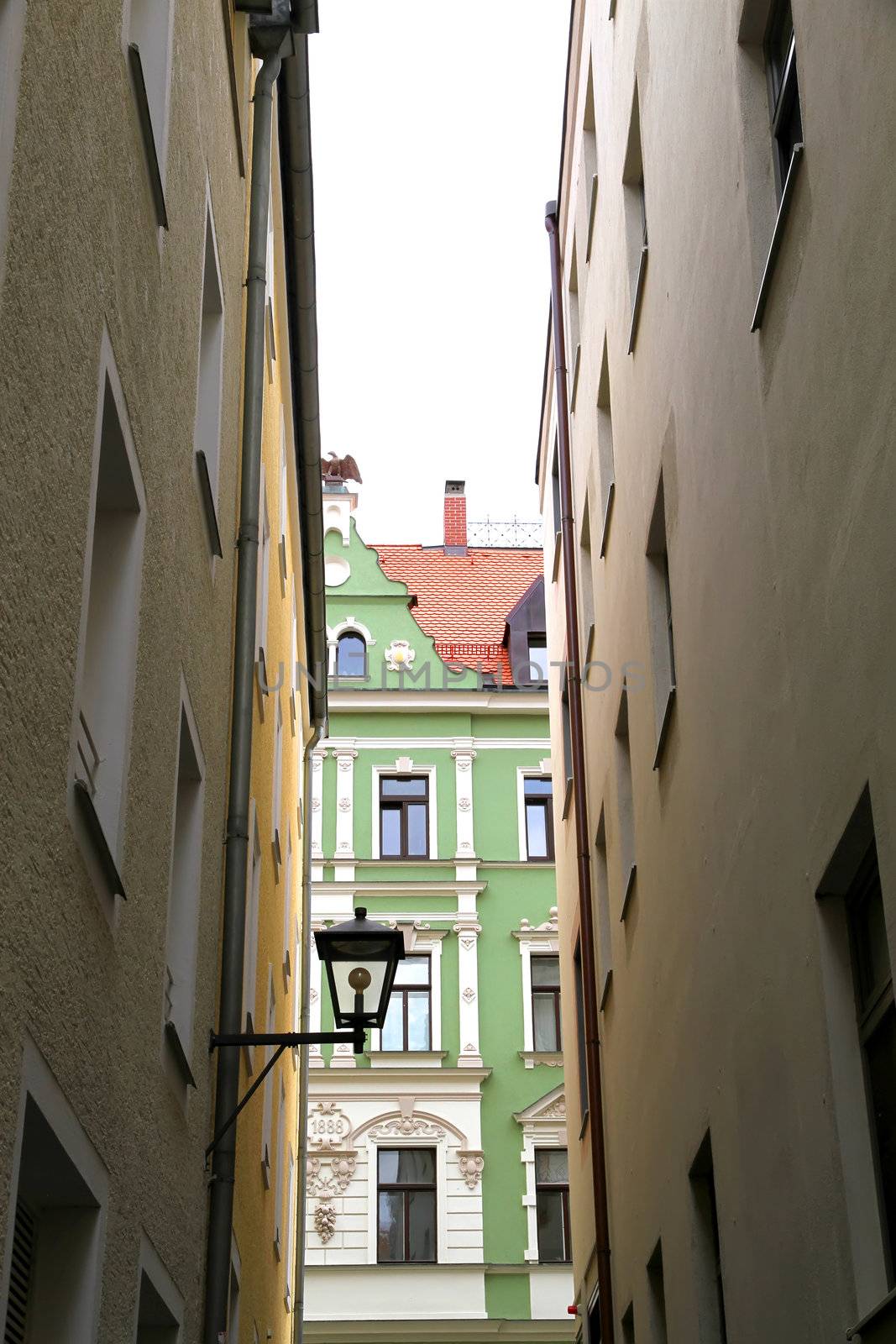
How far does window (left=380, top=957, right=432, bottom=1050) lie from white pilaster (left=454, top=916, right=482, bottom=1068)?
53 cm

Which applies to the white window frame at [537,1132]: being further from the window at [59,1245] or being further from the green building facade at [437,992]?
the window at [59,1245]

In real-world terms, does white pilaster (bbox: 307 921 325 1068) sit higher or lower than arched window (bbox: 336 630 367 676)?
lower

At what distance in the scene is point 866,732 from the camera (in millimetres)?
6508

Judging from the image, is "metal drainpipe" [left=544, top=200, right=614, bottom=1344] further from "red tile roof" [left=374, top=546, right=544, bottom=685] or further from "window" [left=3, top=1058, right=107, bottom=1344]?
A: "red tile roof" [left=374, top=546, right=544, bottom=685]

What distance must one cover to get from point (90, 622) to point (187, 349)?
91.5 inches

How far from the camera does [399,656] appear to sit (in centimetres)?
3403

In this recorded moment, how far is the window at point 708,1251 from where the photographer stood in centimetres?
1085

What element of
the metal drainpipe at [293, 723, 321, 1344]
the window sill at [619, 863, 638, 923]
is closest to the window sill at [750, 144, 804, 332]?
the window sill at [619, 863, 638, 923]

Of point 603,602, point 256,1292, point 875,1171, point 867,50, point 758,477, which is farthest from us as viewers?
point 603,602

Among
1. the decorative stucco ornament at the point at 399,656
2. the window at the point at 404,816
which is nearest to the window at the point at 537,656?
the decorative stucco ornament at the point at 399,656

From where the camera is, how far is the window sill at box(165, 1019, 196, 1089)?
341 inches

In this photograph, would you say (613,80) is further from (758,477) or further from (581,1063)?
(581,1063)

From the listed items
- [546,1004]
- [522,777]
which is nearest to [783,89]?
[546,1004]

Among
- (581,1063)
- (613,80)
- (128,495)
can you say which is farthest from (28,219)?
(581,1063)
